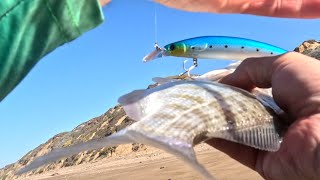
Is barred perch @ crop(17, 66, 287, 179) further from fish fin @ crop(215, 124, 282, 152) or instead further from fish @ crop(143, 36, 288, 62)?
fish @ crop(143, 36, 288, 62)

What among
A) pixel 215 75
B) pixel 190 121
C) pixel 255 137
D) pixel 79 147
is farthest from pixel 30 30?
pixel 215 75

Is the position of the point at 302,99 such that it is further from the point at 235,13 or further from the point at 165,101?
the point at 235,13

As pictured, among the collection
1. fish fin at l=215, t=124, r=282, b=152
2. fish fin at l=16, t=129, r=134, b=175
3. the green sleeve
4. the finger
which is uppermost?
the green sleeve

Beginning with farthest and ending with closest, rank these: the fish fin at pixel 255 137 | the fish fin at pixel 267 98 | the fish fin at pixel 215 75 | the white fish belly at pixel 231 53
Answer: the white fish belly at pixel 231 53 < the fish fin at pixel 215 75 < the fish fin at pixel 267 98 < the fish fin at pixel 255 137

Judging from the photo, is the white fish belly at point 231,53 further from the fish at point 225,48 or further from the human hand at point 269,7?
the human hand at point 269,7

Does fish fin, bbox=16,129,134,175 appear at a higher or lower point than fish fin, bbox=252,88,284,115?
higher

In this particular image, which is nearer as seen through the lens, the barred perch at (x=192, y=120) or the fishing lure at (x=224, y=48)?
the barred perch at (x=192, y=120)

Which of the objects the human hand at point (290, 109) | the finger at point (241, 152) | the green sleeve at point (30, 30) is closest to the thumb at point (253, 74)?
the human hand at point (290, 109)

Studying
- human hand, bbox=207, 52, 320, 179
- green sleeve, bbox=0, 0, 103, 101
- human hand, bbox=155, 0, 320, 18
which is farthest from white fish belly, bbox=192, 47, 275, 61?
green sleeve, bbox=0, 0, 103, 101
